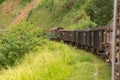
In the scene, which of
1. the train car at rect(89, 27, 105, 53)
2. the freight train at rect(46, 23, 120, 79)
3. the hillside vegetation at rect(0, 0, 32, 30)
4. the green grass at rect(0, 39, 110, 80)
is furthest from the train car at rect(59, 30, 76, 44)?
the hillside vegetation at rect(0, 0, 32, 30)

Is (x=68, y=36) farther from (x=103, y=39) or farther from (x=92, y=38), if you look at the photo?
(x=103, y=39)

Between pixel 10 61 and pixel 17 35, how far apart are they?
114 inches

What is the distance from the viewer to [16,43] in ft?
70.4

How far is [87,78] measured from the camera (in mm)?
13445

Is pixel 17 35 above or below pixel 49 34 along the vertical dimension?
above

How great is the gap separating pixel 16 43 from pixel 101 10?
16.2 meters

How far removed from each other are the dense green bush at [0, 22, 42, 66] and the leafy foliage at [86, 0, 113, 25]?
1286 centimetres

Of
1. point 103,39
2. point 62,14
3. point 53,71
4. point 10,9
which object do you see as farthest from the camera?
Result: point 10,9

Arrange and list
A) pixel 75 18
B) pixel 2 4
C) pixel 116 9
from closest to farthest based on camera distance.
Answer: pixel 116 9
pixel 75 18
pixel 2 4

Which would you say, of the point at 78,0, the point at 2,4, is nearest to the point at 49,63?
the point at 78,0

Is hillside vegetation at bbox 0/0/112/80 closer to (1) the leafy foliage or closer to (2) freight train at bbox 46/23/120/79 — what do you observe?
(1) the leafy foliage

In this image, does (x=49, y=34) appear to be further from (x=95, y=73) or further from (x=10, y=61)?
(x=95, y=73)

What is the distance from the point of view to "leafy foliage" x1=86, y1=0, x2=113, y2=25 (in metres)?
35.2

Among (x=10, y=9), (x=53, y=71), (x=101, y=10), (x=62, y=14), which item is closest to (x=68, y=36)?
(x=101, y=10)
